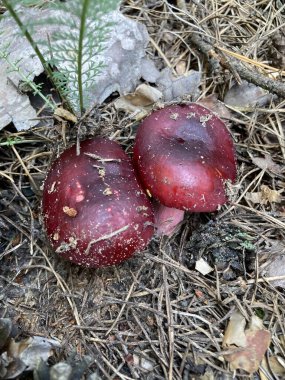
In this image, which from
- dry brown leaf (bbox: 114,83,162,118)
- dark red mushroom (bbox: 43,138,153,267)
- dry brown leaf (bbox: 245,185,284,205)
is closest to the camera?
dark red mushroom (bbox: 43,138,153,267)

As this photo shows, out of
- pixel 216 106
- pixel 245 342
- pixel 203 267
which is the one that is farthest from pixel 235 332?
pixel 216 106

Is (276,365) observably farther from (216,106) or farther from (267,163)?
(216,106)

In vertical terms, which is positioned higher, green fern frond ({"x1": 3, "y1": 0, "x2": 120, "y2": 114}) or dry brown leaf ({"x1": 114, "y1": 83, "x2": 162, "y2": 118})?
green fern frond ({"x1": 3, "y1": 0, "x2": 120, "y2": 114})

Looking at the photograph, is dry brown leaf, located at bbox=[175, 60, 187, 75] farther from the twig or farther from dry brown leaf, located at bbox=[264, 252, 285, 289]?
dry brown leaf, located at bbox=[264, 252, 285, 289]

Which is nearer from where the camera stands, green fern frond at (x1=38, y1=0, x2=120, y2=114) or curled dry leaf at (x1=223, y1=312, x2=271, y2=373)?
green fern frond at (x1=38, y1=0, x2=120, y2=114)

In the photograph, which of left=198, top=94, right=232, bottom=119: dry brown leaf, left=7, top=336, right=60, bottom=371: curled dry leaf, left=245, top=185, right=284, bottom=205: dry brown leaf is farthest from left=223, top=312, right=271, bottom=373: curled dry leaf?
left=198, top=94, right=232, bottom=119: dry brown leaf

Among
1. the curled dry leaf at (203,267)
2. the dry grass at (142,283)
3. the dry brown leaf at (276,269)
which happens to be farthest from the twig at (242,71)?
the curled dry leaf at (203,267)

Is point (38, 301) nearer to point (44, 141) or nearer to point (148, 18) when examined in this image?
point (44, 141)
